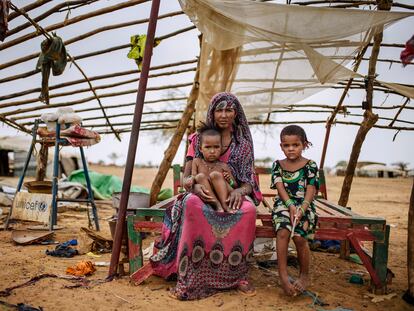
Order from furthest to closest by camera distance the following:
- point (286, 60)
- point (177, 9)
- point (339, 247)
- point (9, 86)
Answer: point (9, 86)
point (177, 9)
point (339, 247)
point (286, 60)

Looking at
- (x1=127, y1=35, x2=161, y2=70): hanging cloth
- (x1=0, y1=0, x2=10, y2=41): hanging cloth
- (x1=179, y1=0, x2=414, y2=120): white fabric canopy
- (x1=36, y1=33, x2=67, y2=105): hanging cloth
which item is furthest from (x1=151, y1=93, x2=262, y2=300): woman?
(x1=36, y1=33, x2=67, y2=105): hanging cloth

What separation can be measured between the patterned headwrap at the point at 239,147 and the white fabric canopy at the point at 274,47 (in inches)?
28.1

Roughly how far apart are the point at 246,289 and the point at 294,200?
776mm

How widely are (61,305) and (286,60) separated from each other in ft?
9.87

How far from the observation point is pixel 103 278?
288 cm

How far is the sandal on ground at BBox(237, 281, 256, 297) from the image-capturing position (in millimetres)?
2551

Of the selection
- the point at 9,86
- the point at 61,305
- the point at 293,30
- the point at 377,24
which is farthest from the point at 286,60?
the point at 9,86

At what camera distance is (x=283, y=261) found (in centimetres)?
251

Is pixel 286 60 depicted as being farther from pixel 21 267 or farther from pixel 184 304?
pixel 21 267

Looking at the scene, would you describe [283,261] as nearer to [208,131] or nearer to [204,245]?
[204,245]

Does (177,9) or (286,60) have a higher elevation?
(177,9)

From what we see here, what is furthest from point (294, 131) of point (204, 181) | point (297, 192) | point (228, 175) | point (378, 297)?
point (378, 297)

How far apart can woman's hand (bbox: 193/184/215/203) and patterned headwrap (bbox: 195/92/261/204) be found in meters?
0.42

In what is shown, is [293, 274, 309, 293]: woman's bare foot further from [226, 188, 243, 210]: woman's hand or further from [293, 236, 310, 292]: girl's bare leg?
[226, 188, 243, 210]: woman's hand
